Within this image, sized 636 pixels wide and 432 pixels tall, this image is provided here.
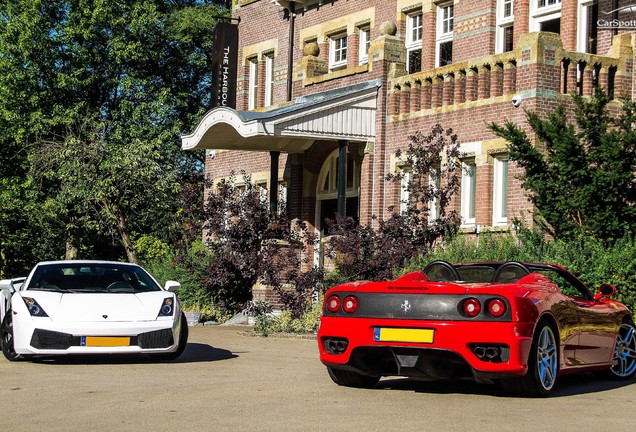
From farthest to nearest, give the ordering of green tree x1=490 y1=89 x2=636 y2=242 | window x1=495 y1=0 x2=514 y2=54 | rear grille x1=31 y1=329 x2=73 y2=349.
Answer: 1. window x1=495 y1=0 x2=514 y2=54
2. green tree x1=490 y1=89 x2=636 y2=242
3. rear grille x1=31 y1=329 x2=73 y2=349

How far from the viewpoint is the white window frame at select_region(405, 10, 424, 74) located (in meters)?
25.8

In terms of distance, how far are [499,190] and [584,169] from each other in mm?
3577

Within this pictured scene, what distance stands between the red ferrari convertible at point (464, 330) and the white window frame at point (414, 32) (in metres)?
15.2

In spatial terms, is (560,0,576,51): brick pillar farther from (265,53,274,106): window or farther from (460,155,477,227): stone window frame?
(265,53,274,106): window

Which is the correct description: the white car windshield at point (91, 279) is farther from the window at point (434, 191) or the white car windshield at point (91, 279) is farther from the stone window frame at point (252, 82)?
the stone window frame at point (252, 82)

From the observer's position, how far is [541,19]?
2233cm

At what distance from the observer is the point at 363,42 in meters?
Answer: 27.8

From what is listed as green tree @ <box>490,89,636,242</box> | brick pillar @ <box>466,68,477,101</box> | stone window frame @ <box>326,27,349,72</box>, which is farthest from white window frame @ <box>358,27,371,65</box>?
green tree @ <box>490,89,636,242</box>

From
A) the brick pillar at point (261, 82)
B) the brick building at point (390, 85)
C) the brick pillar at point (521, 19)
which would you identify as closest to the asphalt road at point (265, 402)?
the brick building at point (390, 85)

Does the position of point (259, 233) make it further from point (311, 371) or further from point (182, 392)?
point (182, 392)

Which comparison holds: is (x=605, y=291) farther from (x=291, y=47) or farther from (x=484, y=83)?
(x=291, y=47)

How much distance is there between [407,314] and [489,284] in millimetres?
802

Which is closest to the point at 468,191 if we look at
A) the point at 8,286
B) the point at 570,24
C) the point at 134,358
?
the point at 570,24

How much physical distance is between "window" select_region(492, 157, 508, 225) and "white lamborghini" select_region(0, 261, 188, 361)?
28.0 ft
